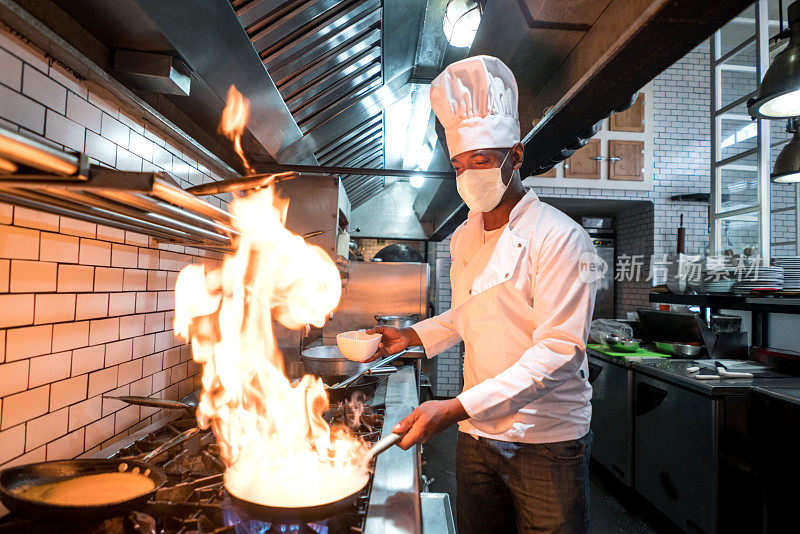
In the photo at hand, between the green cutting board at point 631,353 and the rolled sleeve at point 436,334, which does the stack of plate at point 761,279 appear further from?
the rolled sleeve at point 436,334

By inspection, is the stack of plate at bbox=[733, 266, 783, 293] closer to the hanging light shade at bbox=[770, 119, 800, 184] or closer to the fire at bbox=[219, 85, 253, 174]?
the hanging light shade at bbox=[770, 119, 800, 184]

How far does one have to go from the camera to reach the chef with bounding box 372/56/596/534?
4.70 ft

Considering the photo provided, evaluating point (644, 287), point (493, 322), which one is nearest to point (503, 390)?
point (493, 322)

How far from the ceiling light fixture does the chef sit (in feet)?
1.10

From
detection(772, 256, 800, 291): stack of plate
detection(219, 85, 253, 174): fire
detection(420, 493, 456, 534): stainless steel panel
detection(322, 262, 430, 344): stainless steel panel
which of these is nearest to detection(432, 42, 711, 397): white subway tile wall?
detection(322, 262, 430, 344): stainless steel panel

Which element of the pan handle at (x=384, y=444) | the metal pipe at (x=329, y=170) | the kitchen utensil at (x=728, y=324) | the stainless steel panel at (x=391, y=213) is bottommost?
the pan handle at (x=384, y=444)

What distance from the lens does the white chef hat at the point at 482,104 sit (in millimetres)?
1673

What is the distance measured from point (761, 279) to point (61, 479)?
437 cm

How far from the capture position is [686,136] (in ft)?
21.6

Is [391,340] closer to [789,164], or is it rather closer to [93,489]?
[93,489]

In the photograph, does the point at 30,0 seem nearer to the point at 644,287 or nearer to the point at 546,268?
the point at 546,268

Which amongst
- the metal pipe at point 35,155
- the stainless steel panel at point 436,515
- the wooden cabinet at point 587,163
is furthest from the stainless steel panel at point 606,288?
the metal pipe at point 35,155

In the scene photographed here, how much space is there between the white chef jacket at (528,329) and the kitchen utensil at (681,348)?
9.77 ft

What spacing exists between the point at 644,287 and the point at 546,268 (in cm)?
575
